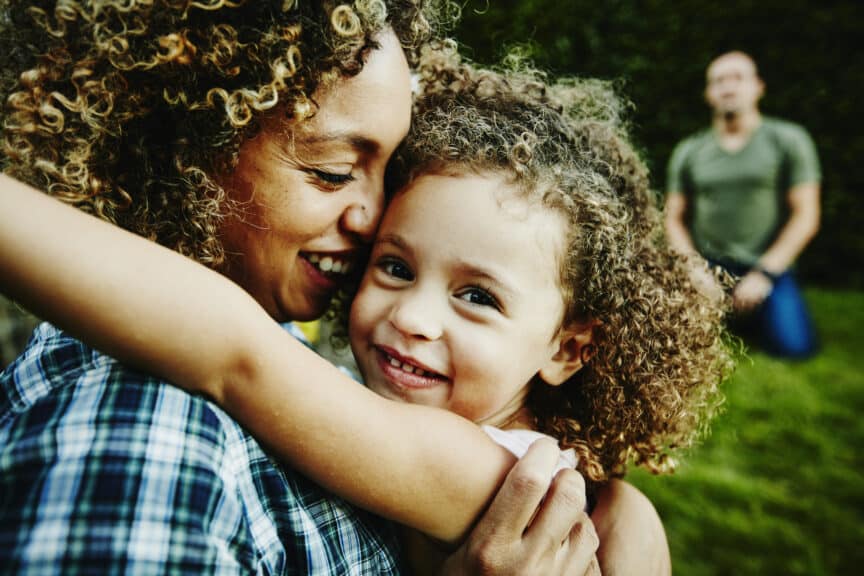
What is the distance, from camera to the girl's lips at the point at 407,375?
1818mm

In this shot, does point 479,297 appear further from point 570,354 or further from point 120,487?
point 120,487

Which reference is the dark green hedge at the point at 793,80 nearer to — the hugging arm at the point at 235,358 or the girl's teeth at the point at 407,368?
the girl's teeth at the point at 407,368

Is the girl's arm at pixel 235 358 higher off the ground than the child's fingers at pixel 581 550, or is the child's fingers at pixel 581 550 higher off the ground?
the girl's arm at pixel 235 358

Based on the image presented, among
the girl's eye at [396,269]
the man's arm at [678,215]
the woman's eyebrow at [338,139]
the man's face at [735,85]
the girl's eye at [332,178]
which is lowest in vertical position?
the man's arm at [678,215]

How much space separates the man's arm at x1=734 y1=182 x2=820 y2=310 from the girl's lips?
585 centimetres

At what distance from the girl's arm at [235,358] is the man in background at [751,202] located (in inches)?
233

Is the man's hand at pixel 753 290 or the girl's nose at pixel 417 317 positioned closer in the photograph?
the girl's nose at pixel 417 317

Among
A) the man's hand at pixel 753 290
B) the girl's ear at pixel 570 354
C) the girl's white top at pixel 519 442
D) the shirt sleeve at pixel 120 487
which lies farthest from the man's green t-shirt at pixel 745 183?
the shirt sleeve at pixel 120 487

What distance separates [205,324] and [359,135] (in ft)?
2.41

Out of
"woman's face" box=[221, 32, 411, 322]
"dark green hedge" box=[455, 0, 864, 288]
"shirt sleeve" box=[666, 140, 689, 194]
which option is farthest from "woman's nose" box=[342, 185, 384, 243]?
"dark green hedge" box=[455, 0, 864, 288]

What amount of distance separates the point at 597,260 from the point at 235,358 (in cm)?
117

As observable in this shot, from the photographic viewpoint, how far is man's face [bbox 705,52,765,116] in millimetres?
7180

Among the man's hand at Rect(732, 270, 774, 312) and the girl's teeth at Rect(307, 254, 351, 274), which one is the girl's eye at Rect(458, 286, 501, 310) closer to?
the girl's teeth at Rect(307, 254, 351, 274)

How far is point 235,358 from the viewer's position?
1202 millimetres
